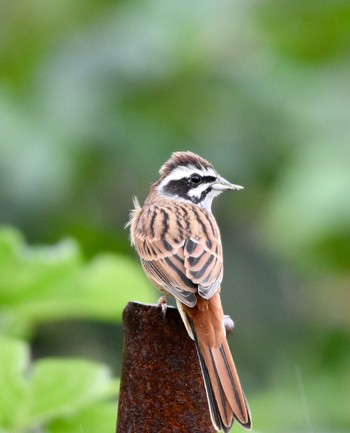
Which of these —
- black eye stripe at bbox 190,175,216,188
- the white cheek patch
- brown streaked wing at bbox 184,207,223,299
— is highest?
the white cheek patch

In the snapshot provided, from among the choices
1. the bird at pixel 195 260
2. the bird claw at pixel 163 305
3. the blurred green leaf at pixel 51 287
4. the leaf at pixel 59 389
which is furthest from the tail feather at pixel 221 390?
the blurred green leaf at pixel 51 287

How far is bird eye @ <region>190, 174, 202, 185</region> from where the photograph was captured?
4539 mm

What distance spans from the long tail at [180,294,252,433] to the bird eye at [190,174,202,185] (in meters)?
1.04

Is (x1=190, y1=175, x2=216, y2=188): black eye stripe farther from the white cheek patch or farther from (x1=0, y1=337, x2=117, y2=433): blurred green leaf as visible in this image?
(x1=0, y1=337, x2=117, y2=433): blurred green leaf

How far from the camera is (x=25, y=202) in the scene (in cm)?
819

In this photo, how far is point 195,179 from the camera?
15.0 feet

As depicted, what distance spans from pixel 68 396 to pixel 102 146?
4.73 metres

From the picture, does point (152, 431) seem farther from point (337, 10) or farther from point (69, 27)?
point (69, 27)

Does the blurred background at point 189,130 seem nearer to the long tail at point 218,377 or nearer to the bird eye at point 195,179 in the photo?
the bird eye at point 195,179

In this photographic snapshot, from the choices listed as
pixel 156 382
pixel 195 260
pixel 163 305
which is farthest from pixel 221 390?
pixel 195 260

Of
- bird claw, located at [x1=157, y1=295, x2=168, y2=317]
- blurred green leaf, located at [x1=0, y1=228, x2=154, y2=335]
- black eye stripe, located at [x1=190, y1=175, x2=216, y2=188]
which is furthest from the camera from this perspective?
blurred green leaf, located at [x1=0, y1=228, x2=154, y2=335]

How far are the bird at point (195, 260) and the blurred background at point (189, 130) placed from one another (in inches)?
117

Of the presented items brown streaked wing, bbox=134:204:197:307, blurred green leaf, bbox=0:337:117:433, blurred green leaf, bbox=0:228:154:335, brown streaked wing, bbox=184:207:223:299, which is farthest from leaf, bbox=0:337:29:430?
blurred green leaf, bbox=0:228:154:335

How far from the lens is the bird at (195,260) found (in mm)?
Result: 3215
